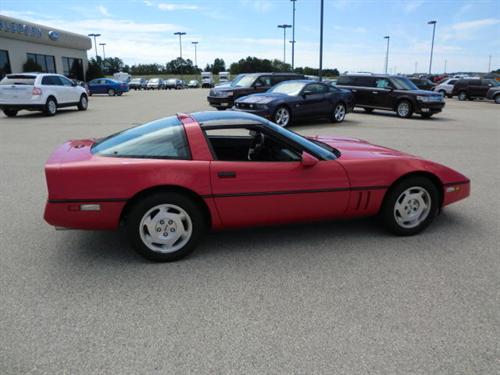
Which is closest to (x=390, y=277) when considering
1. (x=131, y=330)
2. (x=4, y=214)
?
(x=131, y=330)

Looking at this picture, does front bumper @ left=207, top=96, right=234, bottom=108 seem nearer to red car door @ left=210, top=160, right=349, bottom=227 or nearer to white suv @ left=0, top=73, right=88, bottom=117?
white suv @ left=0, top=73, right=88, bottom=117

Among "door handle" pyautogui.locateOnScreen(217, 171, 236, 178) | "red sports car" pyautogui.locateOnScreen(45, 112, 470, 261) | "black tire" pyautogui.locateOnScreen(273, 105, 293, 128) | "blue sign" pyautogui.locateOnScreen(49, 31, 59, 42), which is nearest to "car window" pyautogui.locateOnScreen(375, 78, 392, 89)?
"black tire" pyautogui.locateOnScreen(273, 105, 293, 128)

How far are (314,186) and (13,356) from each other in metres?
2.61

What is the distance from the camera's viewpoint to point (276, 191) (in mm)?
3801

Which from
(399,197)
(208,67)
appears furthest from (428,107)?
(208,67)

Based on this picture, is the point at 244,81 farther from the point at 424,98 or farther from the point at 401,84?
the point at 424,98

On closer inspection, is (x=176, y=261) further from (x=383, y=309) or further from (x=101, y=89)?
(x=101, y=89)

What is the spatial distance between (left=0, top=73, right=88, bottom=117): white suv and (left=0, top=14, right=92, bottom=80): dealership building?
18.7 metres

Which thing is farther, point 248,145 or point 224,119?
point 248,145

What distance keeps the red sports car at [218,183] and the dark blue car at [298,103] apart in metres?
8.07

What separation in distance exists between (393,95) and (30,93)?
13673 millimetres

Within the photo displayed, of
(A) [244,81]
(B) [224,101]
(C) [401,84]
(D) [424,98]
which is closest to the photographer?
(D) [424,98]

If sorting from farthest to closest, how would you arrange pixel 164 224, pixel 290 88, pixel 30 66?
pixel 30 66, pixel 290 88, pixel 164 224

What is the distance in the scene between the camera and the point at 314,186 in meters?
3.89
